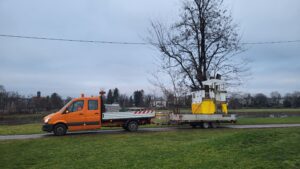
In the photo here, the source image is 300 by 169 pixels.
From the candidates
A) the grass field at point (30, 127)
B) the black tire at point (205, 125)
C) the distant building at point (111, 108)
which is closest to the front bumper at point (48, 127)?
the grass field at point (30, 127)

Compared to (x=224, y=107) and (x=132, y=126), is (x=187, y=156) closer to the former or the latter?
(x=132, y=126)

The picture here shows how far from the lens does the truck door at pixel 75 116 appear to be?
1741 centimetres

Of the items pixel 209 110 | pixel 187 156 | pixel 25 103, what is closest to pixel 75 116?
pixel 187 156

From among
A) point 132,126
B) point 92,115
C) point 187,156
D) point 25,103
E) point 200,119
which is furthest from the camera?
point 25,103

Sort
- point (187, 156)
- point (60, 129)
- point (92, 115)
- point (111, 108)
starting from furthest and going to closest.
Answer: point (111, 108)
point (92, 115)
point (60, 129)
point (187, 156)

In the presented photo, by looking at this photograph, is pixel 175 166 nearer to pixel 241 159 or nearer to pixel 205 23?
pixel 241 159

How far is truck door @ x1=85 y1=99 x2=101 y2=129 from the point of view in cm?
1770

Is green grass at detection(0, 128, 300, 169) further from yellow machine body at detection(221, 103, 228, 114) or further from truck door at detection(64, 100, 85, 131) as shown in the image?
yellow machine body at detection(221, 103, 228, 114)

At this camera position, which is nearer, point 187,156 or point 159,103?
point 187,156

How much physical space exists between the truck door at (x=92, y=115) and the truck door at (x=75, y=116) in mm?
294

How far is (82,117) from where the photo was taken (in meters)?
17.6

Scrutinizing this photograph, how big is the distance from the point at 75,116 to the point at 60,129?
1118 millimetres

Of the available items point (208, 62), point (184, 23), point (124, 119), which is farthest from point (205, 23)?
point (124, 119)

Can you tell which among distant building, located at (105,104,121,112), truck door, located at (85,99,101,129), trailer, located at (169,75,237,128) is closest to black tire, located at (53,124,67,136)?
truck door, located at (85,99,101,129)
